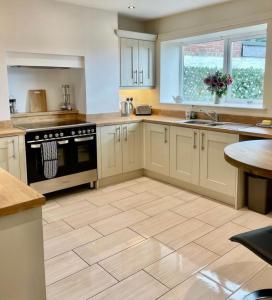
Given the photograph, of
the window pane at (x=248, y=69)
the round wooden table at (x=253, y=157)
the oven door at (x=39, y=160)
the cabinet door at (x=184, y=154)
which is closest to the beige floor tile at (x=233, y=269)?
the round wooden table at (x=253, y=157)

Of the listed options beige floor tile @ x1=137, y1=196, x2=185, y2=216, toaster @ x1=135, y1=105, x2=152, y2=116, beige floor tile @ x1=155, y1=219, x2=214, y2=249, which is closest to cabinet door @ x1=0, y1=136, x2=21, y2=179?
beige floor tile @ x1=137, y1=196, x2=185, y2=216

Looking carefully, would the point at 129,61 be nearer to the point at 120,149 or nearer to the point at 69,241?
the point at 120,149

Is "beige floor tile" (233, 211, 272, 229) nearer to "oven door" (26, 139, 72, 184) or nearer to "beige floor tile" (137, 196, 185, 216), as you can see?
"beige floor tile" (137, 196, 185, 216)

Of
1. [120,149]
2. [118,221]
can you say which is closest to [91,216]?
[118,221]

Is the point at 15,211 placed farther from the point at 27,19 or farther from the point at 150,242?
the point at 27,19

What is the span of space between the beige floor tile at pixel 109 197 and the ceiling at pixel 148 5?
7.71 ft

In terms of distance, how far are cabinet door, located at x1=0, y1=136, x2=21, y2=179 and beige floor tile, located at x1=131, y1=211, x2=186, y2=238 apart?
1.43 m

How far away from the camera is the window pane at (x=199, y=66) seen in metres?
4.41

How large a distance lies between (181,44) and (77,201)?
2.85 meters

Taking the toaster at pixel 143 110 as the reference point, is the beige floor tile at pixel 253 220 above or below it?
below

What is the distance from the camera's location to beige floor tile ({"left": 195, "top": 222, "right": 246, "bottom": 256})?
263cm

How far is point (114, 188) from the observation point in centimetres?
419

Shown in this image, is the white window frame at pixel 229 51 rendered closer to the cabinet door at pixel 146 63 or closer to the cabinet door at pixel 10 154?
the cabinet door at pixel 146 63

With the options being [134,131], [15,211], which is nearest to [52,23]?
[134,131]
